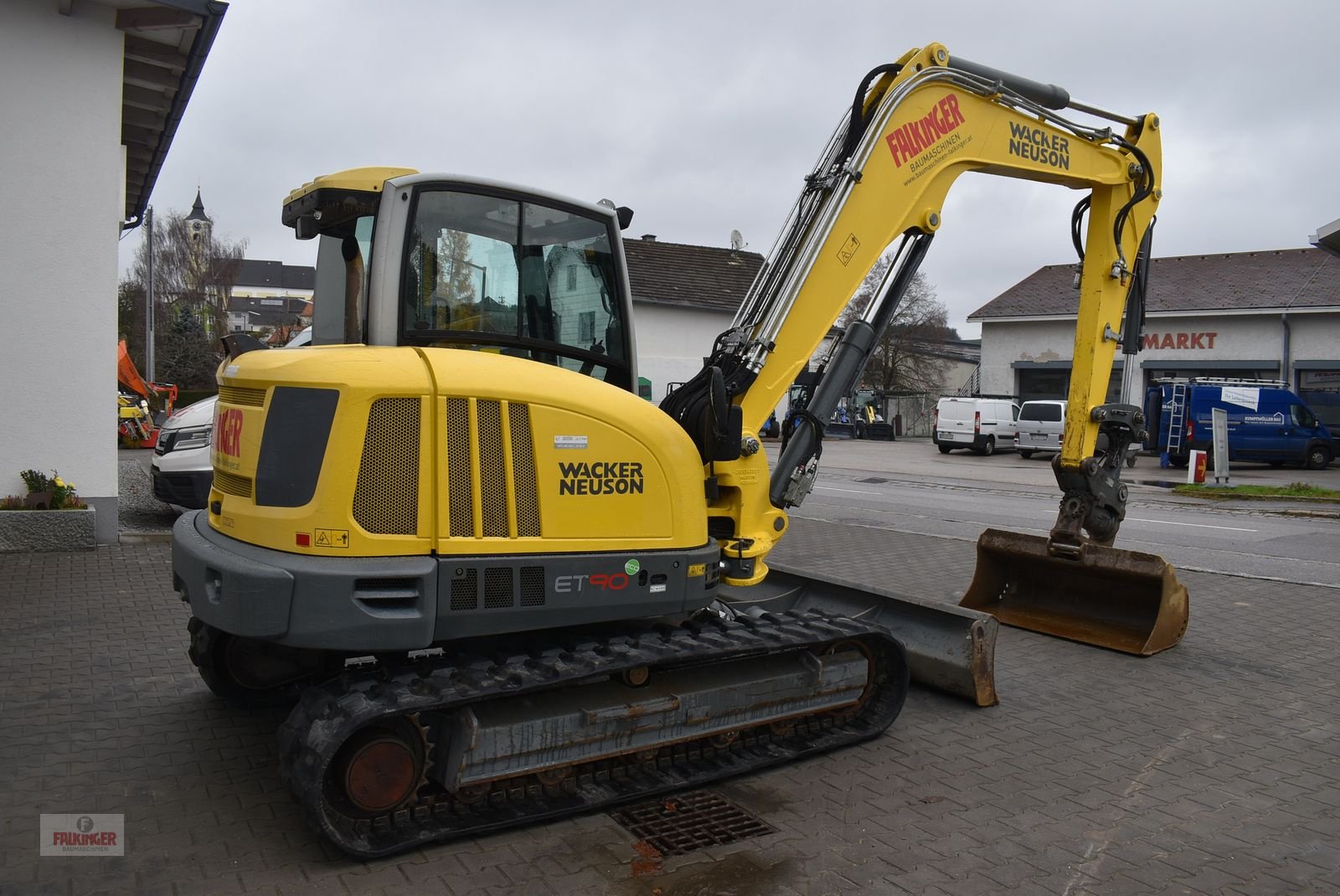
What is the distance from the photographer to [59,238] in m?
10.0

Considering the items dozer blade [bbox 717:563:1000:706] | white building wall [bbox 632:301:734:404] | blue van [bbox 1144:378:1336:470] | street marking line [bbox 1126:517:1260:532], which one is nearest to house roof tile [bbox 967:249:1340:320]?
blue van [bbox 1144:378:1336:470]

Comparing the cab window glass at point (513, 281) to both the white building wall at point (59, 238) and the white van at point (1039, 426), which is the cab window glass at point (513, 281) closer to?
the white building wall at point (59, 238)

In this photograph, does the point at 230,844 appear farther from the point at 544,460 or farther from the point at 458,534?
the point at 544,460

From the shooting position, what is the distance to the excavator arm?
18.3 ft

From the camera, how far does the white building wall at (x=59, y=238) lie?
32.4 ft

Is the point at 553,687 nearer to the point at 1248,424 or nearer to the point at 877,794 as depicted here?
the point at 877,794

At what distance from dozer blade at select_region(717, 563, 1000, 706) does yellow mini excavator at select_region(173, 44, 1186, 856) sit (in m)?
0.02

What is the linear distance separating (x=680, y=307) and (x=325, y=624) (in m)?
35.7

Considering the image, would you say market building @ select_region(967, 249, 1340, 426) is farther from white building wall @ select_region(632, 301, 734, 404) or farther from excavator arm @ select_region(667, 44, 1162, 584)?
excavator arm @ select_region(667, 44, 1162, 584)

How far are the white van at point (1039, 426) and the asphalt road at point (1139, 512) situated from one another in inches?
118

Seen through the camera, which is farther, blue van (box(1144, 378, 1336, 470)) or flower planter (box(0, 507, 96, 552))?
blue van (box(1144, 378, 1336, 470))

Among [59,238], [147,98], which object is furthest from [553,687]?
[147,98]

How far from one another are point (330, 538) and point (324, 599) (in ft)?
0.76

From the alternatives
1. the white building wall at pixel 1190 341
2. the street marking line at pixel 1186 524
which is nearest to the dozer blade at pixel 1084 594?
the street marking line at pixel 1186 524
